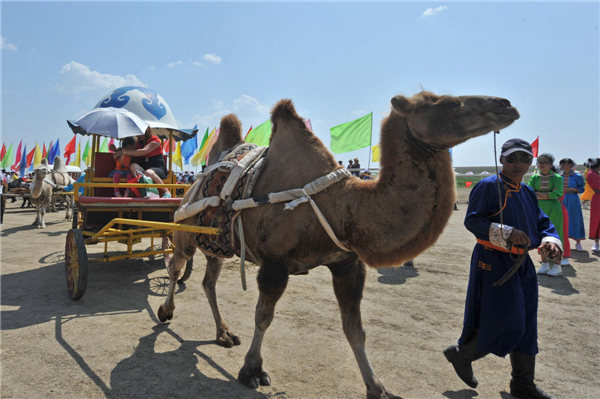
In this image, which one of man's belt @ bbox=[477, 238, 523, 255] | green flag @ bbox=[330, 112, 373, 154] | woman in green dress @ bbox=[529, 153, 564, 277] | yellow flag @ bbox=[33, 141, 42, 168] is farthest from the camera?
yellow flag @ bbox=[33, 141, 42, 168]

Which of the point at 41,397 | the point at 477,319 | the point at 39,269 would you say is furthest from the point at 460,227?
the point at 41,397

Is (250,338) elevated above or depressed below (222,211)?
below

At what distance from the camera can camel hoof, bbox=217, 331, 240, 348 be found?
3.99m

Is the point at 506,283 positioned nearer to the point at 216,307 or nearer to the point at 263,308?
the point at 263,308

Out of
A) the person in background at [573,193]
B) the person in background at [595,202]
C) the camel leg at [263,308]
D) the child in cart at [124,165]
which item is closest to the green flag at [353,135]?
the person in background at [573,193]

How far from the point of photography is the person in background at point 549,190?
7.18 meters

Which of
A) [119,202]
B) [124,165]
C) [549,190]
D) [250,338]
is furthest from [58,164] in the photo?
[549,190]

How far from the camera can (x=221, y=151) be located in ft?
14.0

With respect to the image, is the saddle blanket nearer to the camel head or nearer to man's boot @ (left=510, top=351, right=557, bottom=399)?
the camel head

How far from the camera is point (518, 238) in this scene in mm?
2709

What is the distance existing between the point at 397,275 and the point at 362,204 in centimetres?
454

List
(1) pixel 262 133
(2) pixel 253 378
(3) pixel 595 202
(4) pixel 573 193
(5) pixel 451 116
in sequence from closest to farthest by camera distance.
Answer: (5) pixel 451 116 < (2) pixel 253 378 < (4) pixel 573 193 < (3) pixel 595 202 < (1) pixel 262 133

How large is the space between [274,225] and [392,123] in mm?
1209

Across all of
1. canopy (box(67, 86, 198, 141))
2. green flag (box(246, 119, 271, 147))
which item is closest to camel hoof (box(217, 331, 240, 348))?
canopy (box(67, 86, 198, 141))
